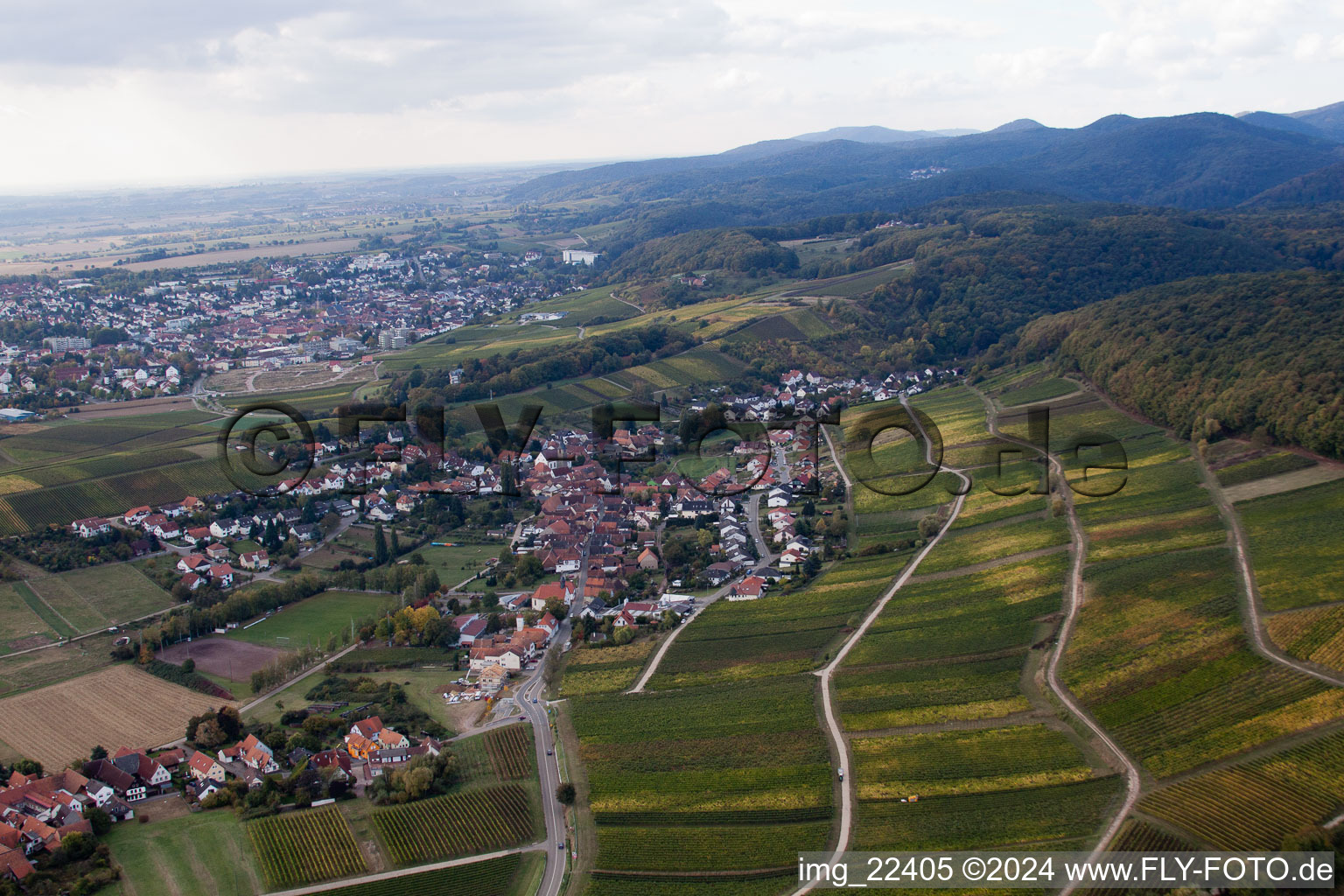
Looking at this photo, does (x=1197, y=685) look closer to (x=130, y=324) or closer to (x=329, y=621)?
(x=329, y=621)

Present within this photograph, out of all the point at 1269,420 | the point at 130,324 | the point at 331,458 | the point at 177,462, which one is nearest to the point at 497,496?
the point at 331,458

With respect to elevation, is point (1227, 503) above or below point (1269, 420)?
below

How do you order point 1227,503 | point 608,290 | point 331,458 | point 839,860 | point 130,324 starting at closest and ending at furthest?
point 839,860, point 1227,503, point 331,458, point 130,324, point 608,290

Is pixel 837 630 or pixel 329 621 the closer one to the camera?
pixel 837 630

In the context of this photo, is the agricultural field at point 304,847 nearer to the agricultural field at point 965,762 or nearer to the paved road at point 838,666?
the paved road at point 838,666

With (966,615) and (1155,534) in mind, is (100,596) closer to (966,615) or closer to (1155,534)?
(966,615)

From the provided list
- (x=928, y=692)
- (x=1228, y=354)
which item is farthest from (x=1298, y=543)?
(x=1228, y=354)

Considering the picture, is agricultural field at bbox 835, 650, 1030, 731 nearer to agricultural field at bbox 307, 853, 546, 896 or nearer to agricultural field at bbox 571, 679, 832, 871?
agricultural field at bbox 571, 679, 832, 871

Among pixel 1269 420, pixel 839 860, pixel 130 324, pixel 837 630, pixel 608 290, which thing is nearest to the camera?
pixel 839 860
